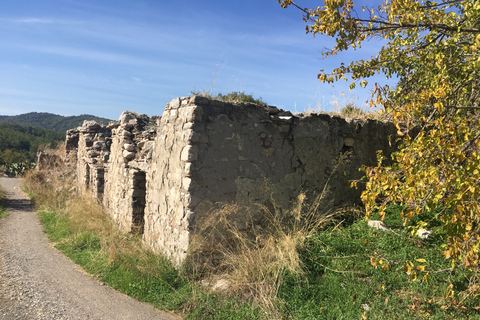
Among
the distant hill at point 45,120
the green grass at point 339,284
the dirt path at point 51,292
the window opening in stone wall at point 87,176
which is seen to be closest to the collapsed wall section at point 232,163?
the green grass at point 339,284

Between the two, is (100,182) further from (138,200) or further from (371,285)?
(371,285)

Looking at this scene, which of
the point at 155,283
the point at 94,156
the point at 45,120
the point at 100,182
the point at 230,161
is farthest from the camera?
the point at 45,120

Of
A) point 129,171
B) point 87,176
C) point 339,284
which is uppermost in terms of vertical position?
point 129,171

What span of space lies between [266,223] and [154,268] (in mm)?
1751

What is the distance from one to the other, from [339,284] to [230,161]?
7.19 ft

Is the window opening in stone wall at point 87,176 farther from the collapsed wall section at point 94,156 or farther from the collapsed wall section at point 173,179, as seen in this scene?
the collapsed wall section at point 173,179

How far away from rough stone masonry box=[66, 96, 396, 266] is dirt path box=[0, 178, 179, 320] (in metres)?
0.98

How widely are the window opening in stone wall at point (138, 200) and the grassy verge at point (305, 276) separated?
1.11 meters

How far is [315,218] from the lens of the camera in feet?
19.4

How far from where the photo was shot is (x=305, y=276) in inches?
172

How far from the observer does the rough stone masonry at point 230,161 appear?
5008mm

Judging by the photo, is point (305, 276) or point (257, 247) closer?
point (305, 276)

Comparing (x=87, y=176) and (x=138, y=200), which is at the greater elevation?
(x=87, y=176)

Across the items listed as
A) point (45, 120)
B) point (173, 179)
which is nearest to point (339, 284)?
point (173, 179)
